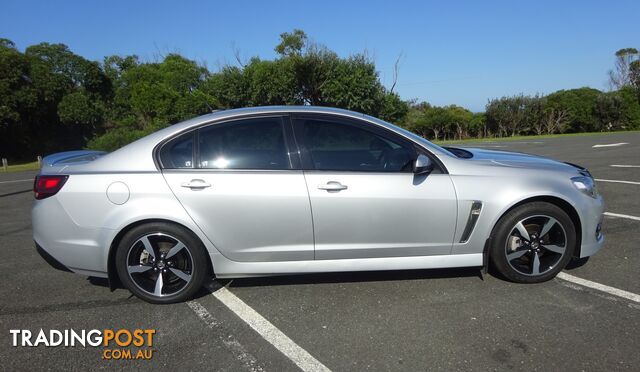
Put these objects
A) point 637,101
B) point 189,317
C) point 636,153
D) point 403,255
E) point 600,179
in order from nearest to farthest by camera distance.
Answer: point 189,317, point 403,255, point 600,179, point 636,153, point 637,101

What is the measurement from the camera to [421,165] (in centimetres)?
323

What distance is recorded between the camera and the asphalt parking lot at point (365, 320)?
258 cm

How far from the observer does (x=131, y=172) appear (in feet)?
10.7

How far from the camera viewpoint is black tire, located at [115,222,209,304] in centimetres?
327

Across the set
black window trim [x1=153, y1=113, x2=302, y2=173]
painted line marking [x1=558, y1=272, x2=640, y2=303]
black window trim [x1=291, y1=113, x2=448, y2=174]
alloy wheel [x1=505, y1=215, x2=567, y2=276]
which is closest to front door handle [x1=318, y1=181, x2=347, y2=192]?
black window trim [x1=153, y1=113, x2=302, y2=173]

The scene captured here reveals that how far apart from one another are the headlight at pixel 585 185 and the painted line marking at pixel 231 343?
293cm

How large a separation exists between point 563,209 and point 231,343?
9.51 ft

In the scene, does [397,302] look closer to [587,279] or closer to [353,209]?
[353,209]

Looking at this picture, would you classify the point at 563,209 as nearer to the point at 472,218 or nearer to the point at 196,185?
the point at 472,218

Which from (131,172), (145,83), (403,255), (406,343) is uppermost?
(145,83)

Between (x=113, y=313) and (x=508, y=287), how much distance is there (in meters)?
3.22

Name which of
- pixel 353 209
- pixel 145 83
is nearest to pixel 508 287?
pixel 353 209

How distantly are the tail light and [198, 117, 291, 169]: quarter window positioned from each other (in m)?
1.09

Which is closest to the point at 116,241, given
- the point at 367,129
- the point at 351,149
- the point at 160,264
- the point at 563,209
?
the point at 160,264
